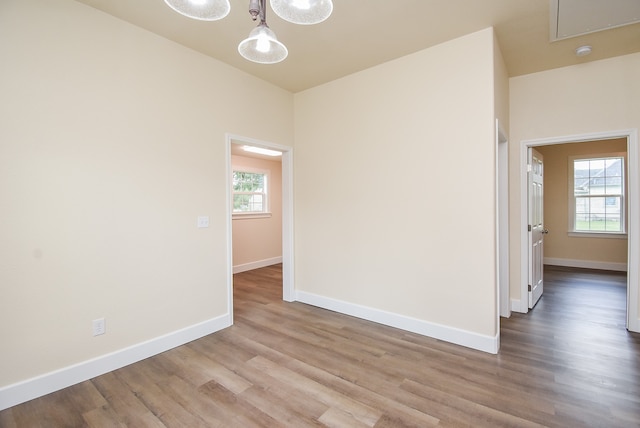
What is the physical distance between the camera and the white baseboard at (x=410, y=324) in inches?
104

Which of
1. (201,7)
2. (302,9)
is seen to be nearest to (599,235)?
(302,9)

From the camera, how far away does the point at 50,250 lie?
6.95 ft

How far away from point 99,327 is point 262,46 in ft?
8.11

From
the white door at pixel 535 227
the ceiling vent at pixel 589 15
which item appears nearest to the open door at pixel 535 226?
the white door at pixel 535 227

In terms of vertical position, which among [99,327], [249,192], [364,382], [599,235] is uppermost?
[249,192]

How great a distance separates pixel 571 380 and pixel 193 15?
345 cm

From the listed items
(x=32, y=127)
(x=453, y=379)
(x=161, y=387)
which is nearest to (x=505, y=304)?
(x=453, y=379)

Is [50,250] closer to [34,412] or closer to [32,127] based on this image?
[32,127]

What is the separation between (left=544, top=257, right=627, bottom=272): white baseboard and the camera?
18.3 feet

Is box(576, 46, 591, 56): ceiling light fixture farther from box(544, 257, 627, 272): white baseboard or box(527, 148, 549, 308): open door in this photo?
box(544, 257, 627, 272): white baseboard

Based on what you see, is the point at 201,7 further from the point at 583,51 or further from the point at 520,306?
the point at 520,306

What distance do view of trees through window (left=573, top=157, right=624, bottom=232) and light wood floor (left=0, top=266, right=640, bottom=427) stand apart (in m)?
3.57

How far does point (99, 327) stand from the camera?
2340 millimetres

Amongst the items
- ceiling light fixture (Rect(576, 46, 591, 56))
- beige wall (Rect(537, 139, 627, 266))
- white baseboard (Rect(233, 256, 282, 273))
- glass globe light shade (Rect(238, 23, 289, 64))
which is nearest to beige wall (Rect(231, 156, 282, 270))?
white baseboard (Rect(233, 256, 282, 273))
